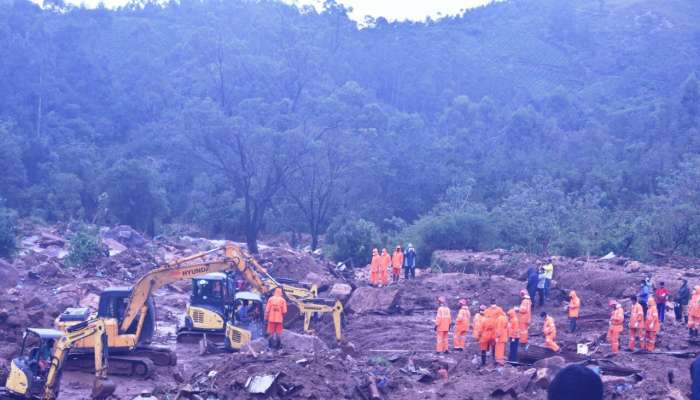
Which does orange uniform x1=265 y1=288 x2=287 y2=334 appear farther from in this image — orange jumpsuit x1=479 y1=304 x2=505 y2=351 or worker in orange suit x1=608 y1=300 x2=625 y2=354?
worker in orange suit x1=608 y1=300 x2=625 y2=354

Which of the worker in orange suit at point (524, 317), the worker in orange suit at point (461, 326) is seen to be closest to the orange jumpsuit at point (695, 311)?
the worker in orange suit at point (524, 317)

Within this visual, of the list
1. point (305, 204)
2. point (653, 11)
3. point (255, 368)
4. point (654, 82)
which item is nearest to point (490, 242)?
point (305, 204)

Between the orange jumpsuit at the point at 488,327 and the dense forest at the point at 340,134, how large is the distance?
18.3m

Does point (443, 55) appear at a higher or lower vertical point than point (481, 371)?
higher

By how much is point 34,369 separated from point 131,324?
3609 millimetres

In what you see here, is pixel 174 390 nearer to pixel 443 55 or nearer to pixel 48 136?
pixel 48 136

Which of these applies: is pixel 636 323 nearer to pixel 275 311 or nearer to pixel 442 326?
pixel 442 326

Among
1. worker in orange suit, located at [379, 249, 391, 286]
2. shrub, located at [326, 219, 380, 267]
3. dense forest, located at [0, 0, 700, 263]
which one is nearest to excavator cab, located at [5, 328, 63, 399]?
worker in orange suit, located at [379, 249, 391, 286]

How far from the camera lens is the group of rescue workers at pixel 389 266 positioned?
2605cm

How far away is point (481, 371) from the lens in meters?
14.8

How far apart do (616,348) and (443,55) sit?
230 ft

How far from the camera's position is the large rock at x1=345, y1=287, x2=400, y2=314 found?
2250 centimetres

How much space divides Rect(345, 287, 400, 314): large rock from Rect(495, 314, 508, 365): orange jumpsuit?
7.35 metres

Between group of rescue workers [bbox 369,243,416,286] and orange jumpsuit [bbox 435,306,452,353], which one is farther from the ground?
group of rescue workers [bbox 369,243,416,286]
